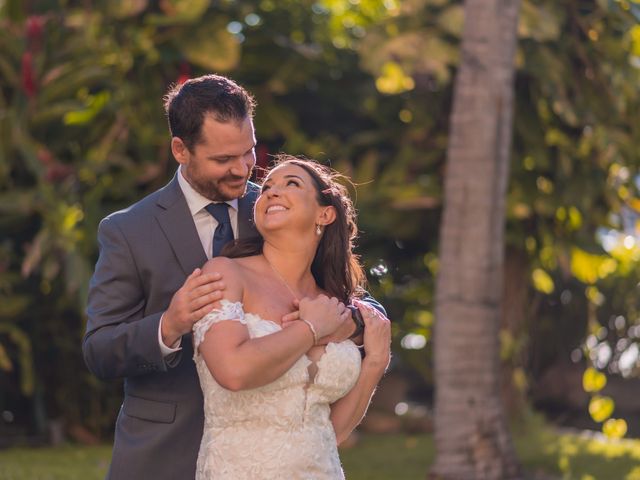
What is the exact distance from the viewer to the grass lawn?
11008mm

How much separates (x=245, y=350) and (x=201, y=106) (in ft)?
3.62

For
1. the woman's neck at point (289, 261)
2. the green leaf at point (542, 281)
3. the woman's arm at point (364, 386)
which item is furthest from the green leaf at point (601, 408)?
the woman's neck at point (289, 261)

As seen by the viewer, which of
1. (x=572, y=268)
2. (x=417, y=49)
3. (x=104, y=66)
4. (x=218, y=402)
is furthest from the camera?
(x=572, y=268)

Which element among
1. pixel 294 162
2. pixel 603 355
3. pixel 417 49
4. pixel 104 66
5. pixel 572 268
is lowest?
pixel 603 355

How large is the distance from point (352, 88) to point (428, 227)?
1.86 meters

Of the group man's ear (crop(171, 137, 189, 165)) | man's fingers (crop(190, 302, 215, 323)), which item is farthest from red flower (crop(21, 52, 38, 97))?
man's fingers (crop(190, 302, 215, 323))

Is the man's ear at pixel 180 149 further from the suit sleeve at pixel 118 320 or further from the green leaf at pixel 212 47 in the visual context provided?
the green leaf at pixel 212 47

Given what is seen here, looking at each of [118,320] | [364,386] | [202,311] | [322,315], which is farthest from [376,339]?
[118,320]

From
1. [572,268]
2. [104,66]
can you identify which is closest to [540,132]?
[572,268]

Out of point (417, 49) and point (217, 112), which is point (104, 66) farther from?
point (217, 112)

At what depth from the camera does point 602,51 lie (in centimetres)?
1328

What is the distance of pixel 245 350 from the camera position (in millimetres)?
3992

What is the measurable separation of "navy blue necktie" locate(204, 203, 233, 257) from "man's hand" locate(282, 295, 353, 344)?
1.87ft

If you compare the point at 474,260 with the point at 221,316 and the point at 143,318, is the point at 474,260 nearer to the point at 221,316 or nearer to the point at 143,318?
the point at 143,318
